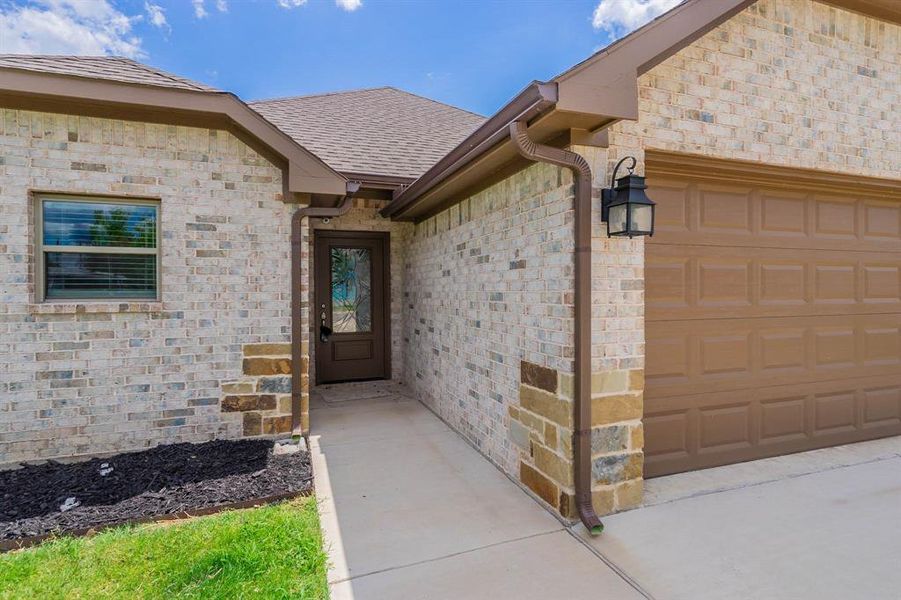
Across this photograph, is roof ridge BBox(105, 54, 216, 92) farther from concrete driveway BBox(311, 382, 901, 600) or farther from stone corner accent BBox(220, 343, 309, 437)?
concrete driveway BBox(311, 382, 901, 600)

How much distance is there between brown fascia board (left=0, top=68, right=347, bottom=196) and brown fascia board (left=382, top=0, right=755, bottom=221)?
172 cm

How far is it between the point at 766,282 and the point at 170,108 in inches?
217

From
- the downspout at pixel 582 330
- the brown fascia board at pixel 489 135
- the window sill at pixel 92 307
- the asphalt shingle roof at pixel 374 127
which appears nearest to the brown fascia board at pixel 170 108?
the brown fascia board at pixel 489 135

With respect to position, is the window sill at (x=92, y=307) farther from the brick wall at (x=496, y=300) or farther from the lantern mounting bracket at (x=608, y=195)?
the lantern mounting bracket at (x=608, y=195)

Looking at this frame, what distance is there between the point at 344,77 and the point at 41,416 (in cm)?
1306

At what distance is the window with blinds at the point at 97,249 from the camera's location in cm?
429

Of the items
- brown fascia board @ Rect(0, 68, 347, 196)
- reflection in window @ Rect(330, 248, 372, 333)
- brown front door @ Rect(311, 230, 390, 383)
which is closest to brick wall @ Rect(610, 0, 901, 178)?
brown fascia board @ Rect(0, 68, 347, 196)

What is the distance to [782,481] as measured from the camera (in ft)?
12.0

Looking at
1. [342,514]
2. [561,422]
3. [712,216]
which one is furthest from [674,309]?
[342,514]

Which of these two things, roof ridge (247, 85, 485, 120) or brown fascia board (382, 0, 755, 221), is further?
roof ridge (247, 85, 485, 120)

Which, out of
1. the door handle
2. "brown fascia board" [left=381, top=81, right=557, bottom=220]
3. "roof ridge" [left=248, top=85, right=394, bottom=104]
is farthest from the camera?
"roof ridge" [left=248, top=85, right=394, bottom=104]

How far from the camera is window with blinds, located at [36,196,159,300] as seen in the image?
14.1ft

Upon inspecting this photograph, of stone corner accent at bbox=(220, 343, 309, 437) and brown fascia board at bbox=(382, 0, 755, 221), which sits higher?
brown fascia board at bbox=(382, 0, 755, 221)

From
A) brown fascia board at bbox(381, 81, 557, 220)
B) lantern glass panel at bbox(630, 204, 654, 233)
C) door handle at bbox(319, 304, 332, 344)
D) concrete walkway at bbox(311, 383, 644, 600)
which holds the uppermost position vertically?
brown fascia board at bbox(381, 81, 557, 220)
